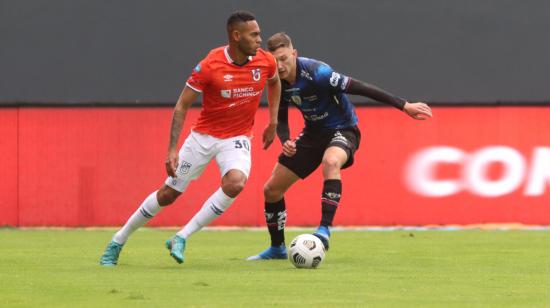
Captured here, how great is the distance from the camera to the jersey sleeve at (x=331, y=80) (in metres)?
11.8

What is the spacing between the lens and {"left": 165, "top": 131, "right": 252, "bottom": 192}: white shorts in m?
11.2

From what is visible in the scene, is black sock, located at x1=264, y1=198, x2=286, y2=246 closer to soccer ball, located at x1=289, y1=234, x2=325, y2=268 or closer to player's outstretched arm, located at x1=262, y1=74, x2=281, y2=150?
player's outstretched arm, located at x1=262, y1=74, x2=281, y2=150

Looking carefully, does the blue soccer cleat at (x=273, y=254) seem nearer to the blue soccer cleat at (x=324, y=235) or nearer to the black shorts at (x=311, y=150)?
the black shorts at (x=311, y=150)

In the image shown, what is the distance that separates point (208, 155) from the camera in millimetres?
11281

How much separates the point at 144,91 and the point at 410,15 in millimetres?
3991

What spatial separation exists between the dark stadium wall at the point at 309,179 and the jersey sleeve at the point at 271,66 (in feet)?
22.7

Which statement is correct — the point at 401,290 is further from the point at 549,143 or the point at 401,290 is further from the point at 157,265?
the point at 549,143

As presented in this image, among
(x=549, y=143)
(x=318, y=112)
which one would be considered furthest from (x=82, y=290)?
(x=549, y=143)

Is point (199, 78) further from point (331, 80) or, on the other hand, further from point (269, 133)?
point (331, 80)

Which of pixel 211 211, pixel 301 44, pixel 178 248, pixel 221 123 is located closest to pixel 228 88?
pixel 221 123

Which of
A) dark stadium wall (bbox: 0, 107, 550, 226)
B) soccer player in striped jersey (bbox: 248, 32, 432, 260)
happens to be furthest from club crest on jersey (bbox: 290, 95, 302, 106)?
dark stadium wall (bbox: 0, 107, 550, 226)

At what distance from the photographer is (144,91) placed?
1864 centimetres

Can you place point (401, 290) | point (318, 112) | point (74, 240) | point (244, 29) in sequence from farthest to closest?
point (74, 240)
point (318, 112)
point (244, 29)
point (401, 290)

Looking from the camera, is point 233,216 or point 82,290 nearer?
point 82,290
